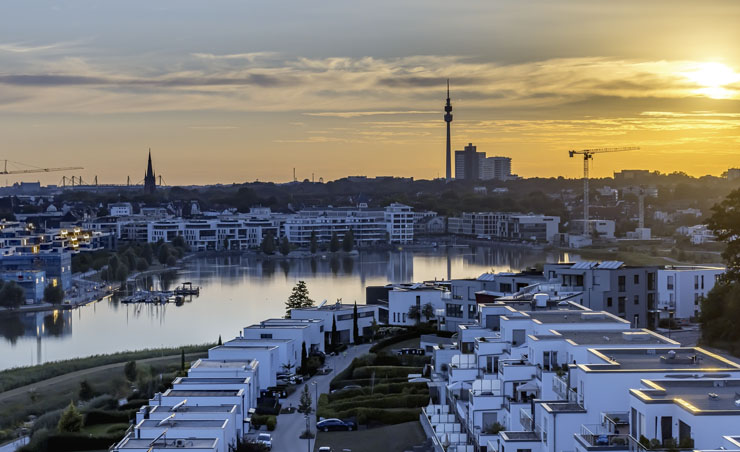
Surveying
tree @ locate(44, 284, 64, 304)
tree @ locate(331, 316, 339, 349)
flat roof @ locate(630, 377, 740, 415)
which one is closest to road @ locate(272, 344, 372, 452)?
tree @ locate(331, 316, 339, 349)

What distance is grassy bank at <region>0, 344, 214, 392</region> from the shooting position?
21.7 ft

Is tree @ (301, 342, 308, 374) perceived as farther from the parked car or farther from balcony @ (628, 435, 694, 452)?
balcony @ (628, 435, 694, 452)

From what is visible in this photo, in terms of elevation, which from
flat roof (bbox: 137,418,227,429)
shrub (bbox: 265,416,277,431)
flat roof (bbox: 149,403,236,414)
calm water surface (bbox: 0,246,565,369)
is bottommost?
calm water surface (bbox: 0,246,565,369)

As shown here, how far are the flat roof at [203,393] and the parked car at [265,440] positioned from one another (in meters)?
0.20

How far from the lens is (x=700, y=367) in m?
2.74

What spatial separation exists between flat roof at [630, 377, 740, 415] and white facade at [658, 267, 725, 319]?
5.33 metres

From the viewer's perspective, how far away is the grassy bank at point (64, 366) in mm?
6605

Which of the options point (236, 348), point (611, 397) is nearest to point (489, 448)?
point (611, 397)

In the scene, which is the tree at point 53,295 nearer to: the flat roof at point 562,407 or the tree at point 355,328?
the tree at point 355,328

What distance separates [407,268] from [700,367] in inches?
578

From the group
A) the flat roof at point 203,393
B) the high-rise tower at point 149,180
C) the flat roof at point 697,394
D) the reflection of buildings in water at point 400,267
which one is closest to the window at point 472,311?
the flat roof at point 203,393

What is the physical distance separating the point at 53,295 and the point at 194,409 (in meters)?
9.05

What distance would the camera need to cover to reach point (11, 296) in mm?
11984

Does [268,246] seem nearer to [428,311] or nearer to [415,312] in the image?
[415,312]
